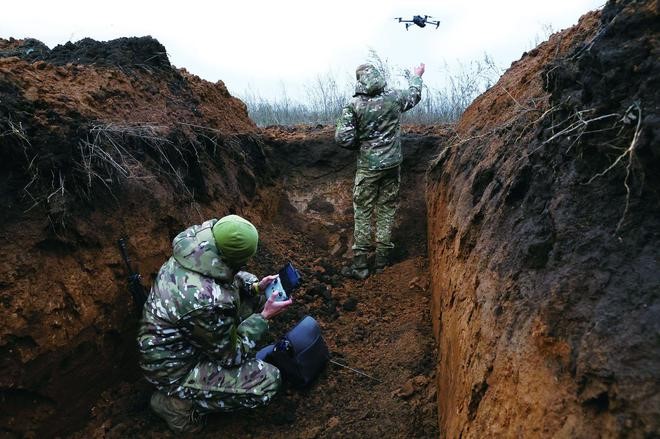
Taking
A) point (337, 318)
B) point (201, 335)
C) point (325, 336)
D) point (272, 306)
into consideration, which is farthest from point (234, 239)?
point (337, 318)

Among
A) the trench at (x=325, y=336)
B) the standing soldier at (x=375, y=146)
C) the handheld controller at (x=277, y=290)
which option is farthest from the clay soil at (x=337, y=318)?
the handheld controller at (x=277, y=290)

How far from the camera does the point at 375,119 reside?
5594mm

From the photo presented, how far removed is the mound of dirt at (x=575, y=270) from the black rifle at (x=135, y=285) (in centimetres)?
229

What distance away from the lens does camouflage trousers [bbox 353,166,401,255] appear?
232 inches

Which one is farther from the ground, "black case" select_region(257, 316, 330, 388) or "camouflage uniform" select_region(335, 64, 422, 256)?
"camouflage uniform" select_region(335, 64, 422, 256)

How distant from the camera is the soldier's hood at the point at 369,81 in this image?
5473 millimetres

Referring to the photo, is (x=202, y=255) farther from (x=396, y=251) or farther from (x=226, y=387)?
(x=396, y=251)

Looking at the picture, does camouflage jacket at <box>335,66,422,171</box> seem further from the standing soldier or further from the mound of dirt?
the mound of dirt

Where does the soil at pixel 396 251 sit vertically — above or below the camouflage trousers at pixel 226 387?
above

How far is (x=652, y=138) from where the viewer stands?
64.5 inches

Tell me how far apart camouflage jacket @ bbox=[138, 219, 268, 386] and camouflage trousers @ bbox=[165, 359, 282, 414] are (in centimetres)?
6

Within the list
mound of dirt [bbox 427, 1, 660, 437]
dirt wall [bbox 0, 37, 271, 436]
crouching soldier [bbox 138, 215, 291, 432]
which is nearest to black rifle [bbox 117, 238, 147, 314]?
dirt wall [bbox 0, 37, 271, 436]

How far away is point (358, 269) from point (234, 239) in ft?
10.1

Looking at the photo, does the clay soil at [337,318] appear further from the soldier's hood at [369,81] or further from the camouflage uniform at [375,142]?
the soldier's hood at [369,81]
